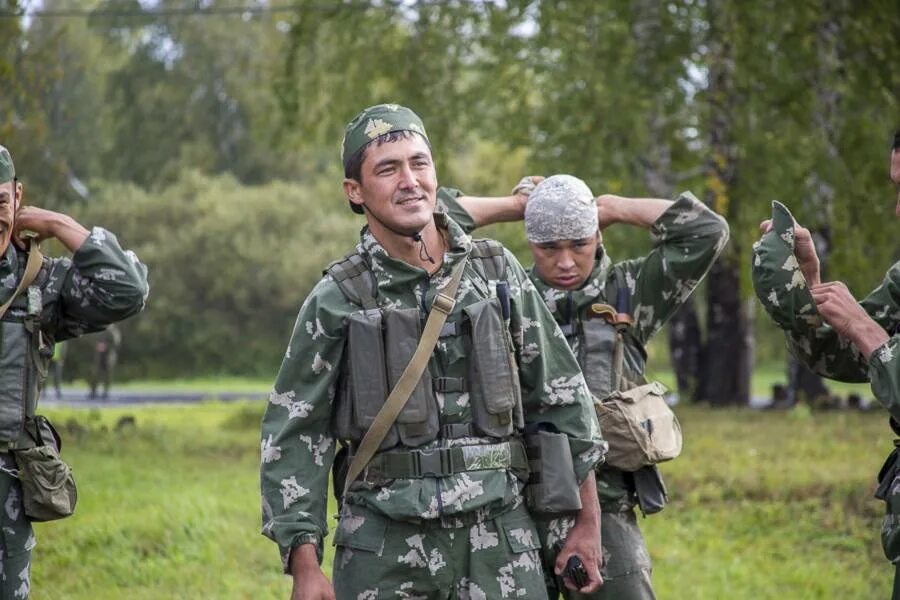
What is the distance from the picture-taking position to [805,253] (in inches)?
193

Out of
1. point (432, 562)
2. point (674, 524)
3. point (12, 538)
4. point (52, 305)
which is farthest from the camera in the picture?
point (674, 524)

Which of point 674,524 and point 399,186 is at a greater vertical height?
point 399,186

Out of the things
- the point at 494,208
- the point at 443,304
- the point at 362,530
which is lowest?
the point at 362,530

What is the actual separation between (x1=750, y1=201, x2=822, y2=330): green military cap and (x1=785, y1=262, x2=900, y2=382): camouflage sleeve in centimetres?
5

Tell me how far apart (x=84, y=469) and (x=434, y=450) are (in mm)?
10403

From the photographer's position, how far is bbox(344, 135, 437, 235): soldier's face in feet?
14.2

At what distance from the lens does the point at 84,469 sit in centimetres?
1399

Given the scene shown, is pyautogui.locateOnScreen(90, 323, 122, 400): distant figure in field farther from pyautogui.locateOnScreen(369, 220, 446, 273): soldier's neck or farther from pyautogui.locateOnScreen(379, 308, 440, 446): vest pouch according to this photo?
pyautogui.locateOnScreen(379, 308, 440, 446): vest pouch

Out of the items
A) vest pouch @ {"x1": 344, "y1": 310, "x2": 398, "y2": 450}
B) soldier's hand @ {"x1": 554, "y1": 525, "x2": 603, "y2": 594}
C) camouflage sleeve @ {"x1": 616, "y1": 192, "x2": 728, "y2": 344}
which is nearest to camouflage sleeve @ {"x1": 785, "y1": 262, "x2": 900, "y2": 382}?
camouflage sleeve @ {"x1": 616, "y1": 192, "x2": 728, "y2": 344}

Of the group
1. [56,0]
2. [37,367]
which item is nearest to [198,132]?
[56,0]

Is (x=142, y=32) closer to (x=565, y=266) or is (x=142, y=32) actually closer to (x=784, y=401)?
(x=784, y=401)

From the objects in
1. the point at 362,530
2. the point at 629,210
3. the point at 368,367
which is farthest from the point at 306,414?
the point at 629,210

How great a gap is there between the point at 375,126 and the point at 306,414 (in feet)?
2.80

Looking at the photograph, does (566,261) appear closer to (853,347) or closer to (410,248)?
(853,347)
